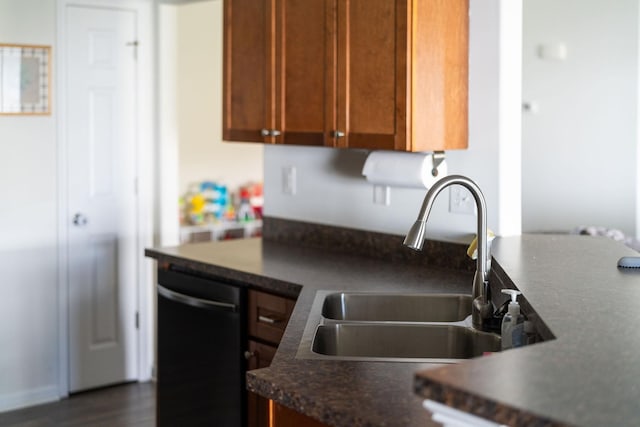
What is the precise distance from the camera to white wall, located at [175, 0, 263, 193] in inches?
257

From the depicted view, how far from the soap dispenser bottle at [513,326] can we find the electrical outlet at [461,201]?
1.11 meters

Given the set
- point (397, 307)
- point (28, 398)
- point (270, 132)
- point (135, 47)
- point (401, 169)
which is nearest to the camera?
point (397, 307)

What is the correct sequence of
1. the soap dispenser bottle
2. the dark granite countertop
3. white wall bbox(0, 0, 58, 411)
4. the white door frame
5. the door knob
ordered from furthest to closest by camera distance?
the door knob → the white door frame → white wall bbox(0, 0, 58, 411) → the soap dispenser bottle → the dark granite countertop

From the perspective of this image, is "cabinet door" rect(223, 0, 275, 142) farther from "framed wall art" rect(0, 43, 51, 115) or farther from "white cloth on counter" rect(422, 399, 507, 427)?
"white cloth on counter" rect(422, 399, 507, 427)

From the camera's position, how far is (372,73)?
3162 mm

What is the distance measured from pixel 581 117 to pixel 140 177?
3.35 m

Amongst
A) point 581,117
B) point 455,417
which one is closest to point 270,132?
point 455,417

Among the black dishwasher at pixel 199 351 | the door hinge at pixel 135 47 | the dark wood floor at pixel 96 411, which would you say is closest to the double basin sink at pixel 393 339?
the black dishwasher at pixel 199 351

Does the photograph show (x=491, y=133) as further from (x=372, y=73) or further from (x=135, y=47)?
(x=135, y=47)

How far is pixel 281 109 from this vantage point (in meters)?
3.57

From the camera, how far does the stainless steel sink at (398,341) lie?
2.43 m

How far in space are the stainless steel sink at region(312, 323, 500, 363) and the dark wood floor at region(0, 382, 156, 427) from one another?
2084 mm

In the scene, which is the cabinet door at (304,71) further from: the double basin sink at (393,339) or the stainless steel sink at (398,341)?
the stainless steel sink at (398,341)

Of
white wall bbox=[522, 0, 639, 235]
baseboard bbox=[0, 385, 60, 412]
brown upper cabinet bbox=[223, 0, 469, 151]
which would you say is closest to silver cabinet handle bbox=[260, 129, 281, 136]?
brown upper cabinet bbox=[223, 0, 469, 151]
